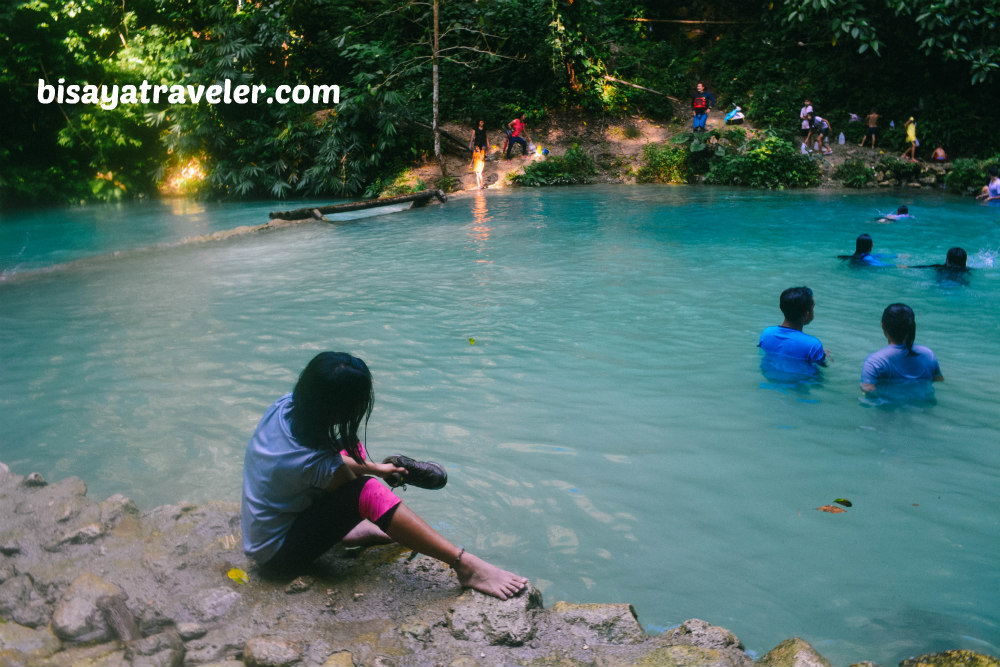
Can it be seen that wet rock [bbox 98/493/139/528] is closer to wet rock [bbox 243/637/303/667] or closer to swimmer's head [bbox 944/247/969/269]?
wet rock [bbox 243/637/303/667]

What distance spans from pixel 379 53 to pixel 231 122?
6268mm

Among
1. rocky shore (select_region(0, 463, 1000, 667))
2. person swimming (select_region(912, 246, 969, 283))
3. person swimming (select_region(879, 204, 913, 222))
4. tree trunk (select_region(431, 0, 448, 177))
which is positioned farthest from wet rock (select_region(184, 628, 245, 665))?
tree trunk (select_region(431, 0, 448, 177))

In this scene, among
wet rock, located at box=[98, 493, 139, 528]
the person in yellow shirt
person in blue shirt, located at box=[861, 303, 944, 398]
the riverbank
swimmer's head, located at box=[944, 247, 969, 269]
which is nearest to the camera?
wet rock, located at box=[98, 493, 139, 528]

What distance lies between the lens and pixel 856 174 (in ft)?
65.8

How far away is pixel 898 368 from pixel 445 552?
421cm

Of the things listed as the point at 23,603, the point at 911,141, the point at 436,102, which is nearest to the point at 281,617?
the point at 23,603

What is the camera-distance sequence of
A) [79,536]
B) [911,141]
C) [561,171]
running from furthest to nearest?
1. [561,171]
2. [911,141]
3. [79,536]

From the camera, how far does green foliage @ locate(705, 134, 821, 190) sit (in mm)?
20344

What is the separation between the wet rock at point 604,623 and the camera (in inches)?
118

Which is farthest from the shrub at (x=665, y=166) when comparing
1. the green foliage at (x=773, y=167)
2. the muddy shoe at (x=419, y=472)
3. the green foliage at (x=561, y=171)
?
the muddy shoe at (x=419, y=472)

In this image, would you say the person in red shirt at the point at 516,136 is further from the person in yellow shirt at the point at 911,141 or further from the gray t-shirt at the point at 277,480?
the gray t-shirt at the point at 277,480

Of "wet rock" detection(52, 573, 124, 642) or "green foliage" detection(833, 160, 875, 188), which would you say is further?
"green foliage" detection(833, 160, 875, 188)

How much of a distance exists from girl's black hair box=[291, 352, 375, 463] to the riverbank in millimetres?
19435

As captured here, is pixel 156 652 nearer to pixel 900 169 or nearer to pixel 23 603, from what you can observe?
pixel 23 603
